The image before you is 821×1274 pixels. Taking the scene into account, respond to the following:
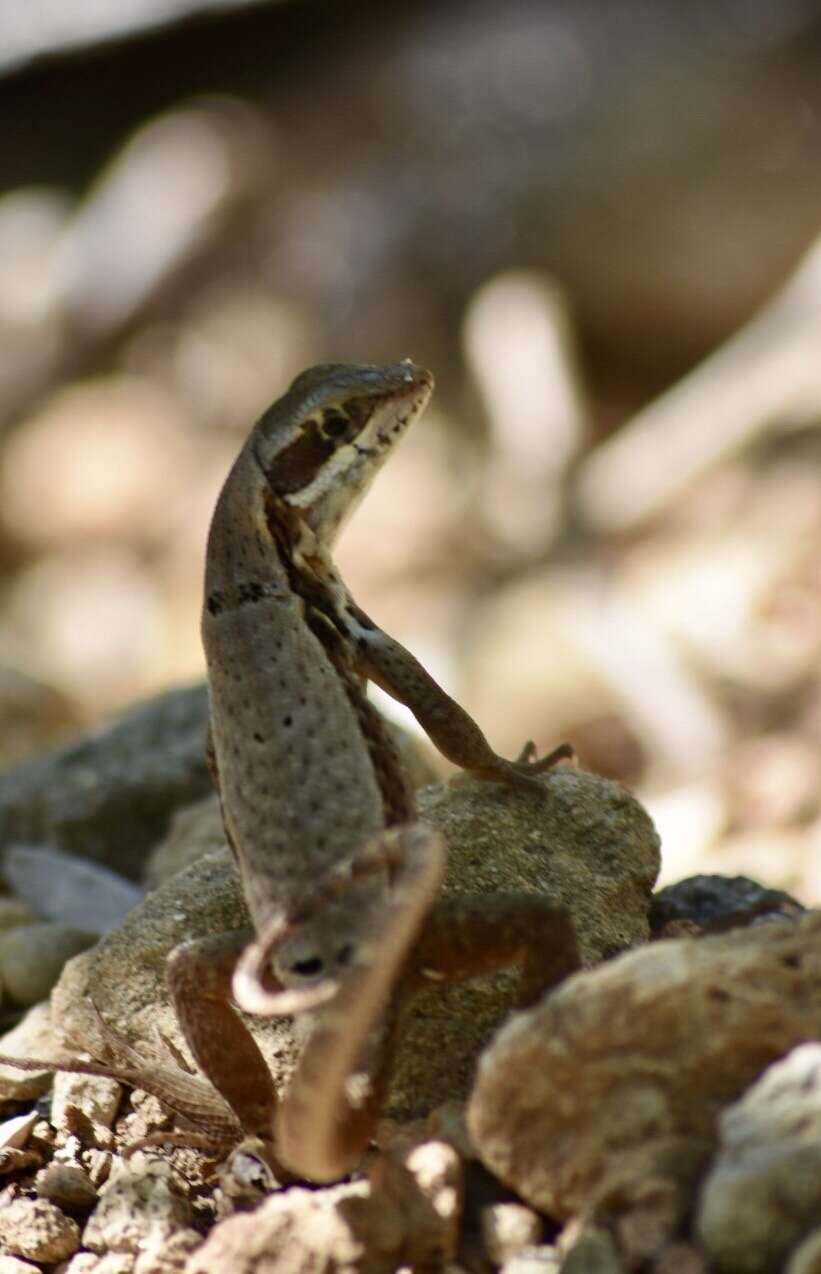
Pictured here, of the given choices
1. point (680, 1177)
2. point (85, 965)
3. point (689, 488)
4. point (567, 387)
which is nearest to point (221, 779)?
point (85, 965)

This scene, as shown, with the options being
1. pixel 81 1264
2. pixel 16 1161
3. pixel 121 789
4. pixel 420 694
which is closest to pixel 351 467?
pixel 420 694

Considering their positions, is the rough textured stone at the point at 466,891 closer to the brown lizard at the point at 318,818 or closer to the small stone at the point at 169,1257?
the brown lizard at the point at 318,818

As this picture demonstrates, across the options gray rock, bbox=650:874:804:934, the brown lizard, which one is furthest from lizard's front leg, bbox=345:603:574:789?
gray rock, bbox=650:874:804:934

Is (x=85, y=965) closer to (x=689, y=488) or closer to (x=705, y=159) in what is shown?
(x=689, y=488)

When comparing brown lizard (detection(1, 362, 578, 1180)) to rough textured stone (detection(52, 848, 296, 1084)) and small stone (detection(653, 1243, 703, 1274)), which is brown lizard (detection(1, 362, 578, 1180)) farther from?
small stone (detection(653, 1243, 703, 1274))

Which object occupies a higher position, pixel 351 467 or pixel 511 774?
pixel 351 467

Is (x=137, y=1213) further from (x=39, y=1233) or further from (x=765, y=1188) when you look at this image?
(x=765, y=1188)
